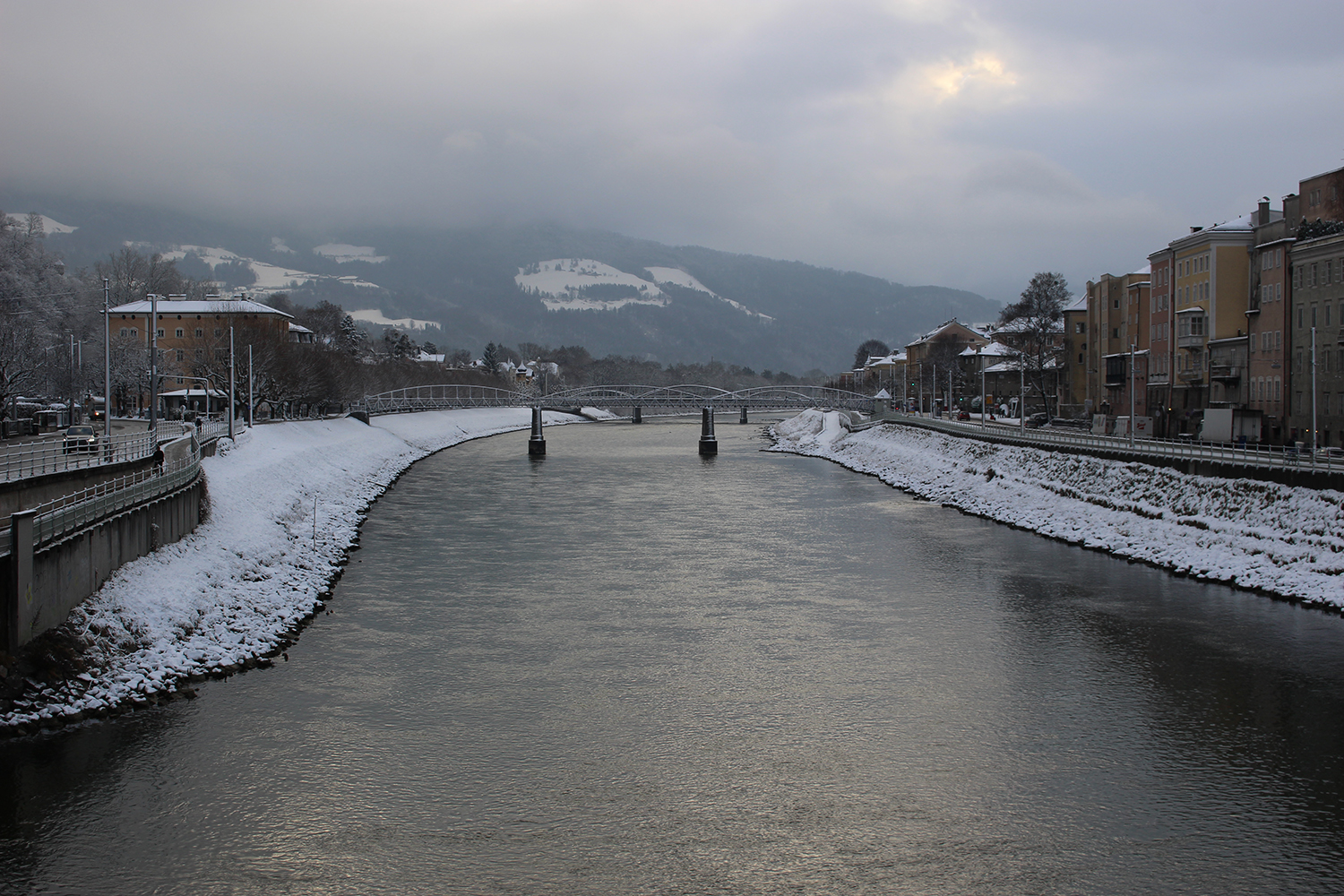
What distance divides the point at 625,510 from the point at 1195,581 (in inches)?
934

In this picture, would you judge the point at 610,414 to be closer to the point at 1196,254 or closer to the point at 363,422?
the point at 363,422

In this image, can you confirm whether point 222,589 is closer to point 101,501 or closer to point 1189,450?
point 101,501

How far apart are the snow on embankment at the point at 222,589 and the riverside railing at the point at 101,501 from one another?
1.47m

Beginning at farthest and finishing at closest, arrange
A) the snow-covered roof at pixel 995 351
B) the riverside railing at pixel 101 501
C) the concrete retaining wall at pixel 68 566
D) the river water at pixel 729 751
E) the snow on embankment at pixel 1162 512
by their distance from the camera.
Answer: the snow-covered roof at pixel 995 351 → the snow on embankment at pixel 1162 512 → the riverside railing at pixel 101 501 → the concrete retaining wall at pixel 68 566 → the river water at pixel 729 751

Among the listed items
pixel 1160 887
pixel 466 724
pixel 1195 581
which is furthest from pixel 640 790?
pixel 1195 581

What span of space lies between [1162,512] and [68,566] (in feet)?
107

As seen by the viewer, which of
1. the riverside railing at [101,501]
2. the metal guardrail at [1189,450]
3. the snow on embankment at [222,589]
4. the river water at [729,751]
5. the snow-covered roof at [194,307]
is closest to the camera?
the river water at [729,751]

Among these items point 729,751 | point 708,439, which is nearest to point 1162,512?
point 729,751

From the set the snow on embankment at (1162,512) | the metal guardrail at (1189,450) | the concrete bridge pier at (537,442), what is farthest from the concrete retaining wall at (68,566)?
the concrete bridge pier at (537,442)

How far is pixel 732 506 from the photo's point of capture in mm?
47812

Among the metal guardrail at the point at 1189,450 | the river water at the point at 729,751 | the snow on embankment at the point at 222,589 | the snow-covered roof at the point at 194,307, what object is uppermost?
the snow-covered roof at the point at 194,307

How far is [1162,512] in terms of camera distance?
35.7m

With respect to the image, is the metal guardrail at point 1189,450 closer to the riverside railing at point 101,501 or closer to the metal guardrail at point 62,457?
the riverside railing at point 101,501

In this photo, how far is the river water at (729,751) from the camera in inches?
512
